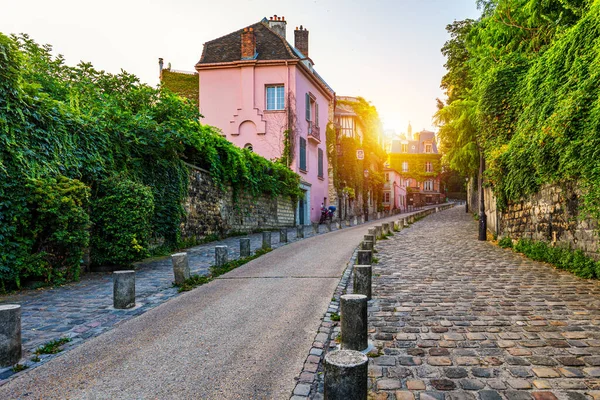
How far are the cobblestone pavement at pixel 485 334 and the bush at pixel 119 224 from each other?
→ 5.08 meters

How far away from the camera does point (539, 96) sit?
31.5 ft

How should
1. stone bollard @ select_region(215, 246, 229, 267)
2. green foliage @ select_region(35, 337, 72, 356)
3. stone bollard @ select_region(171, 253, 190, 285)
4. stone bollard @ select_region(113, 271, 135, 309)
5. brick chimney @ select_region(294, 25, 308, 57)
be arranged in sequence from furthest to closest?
brick chimney @ select_region(294, 25, 308, 57) < stone bollard @ select_region(215, 246, 229, 267) < stone bollard @ select_region(171, 253, 190, 285) < stone bollard @ select_region(113, 271, 135, 309) < green foliage @ select_region(35, 337, 72, 356)

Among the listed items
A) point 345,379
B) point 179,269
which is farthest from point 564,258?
point 179,269

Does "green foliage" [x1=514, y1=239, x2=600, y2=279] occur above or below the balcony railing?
below

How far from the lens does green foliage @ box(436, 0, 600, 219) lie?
283 inches

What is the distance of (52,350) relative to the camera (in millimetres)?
4145

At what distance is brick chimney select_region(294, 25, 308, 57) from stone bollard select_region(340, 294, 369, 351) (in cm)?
2776

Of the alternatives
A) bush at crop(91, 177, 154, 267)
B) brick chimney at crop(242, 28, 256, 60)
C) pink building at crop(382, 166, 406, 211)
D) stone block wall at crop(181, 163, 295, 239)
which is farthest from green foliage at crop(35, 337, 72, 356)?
pink building at crop(382, 166, 406, 211)

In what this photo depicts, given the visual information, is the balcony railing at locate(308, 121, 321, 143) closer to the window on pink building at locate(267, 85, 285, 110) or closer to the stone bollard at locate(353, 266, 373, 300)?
the window on pink building at locate(267, 85, 285, 110)

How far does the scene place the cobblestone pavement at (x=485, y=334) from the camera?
3.16 m

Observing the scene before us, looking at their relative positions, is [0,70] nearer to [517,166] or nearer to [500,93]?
[517,166]

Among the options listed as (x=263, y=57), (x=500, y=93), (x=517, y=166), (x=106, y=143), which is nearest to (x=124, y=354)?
(x=106, y=143)

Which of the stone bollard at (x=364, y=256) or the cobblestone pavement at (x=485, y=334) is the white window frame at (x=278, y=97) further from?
the stone bollard at (x=364, y=256)

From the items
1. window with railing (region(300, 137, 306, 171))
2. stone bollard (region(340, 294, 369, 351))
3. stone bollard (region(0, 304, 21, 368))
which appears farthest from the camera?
window with railing (region(300, 137, 306, 171))
